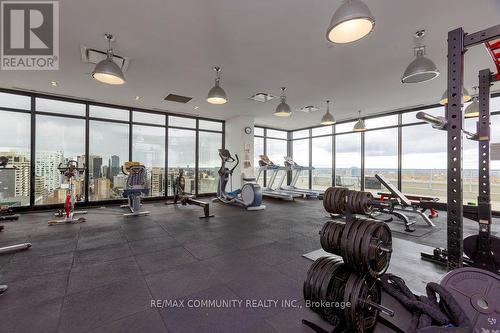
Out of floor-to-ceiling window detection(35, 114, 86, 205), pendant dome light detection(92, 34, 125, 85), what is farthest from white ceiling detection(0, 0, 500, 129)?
floor-to-ceiling window detection(35, 114, 86, 205)

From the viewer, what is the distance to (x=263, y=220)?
520cm

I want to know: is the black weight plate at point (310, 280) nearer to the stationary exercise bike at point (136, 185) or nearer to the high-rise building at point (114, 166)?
the stationary exercise bike at point (136, 185)

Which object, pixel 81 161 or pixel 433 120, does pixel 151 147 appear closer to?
pixel 81 161

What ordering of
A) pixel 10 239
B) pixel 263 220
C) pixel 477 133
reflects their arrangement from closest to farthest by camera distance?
pixel 477 133 < pixel 10 239 < pixel 263 220

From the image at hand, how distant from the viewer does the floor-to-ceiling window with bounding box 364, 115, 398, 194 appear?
773 centimetres

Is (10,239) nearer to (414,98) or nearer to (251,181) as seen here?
(251,181)

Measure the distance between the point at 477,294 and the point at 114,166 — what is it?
8.46 meters

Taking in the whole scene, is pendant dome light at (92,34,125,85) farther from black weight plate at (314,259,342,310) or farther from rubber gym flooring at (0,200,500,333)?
black weight plate at (314,259,342,310)

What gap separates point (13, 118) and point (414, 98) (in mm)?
11187

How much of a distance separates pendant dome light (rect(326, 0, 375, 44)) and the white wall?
6.28 meters

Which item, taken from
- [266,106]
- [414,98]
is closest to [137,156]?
[266,106]

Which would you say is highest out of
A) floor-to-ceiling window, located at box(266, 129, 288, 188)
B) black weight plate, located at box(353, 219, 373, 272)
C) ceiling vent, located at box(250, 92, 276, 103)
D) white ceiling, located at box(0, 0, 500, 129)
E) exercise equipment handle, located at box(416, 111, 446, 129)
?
white ceiling, located at box(0, 0, 500, 129)

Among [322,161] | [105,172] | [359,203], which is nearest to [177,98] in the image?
[105,172]

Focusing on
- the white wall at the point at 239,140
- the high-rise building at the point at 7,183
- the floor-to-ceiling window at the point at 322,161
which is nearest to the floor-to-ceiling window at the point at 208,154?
the white wall at the point at 239,140
